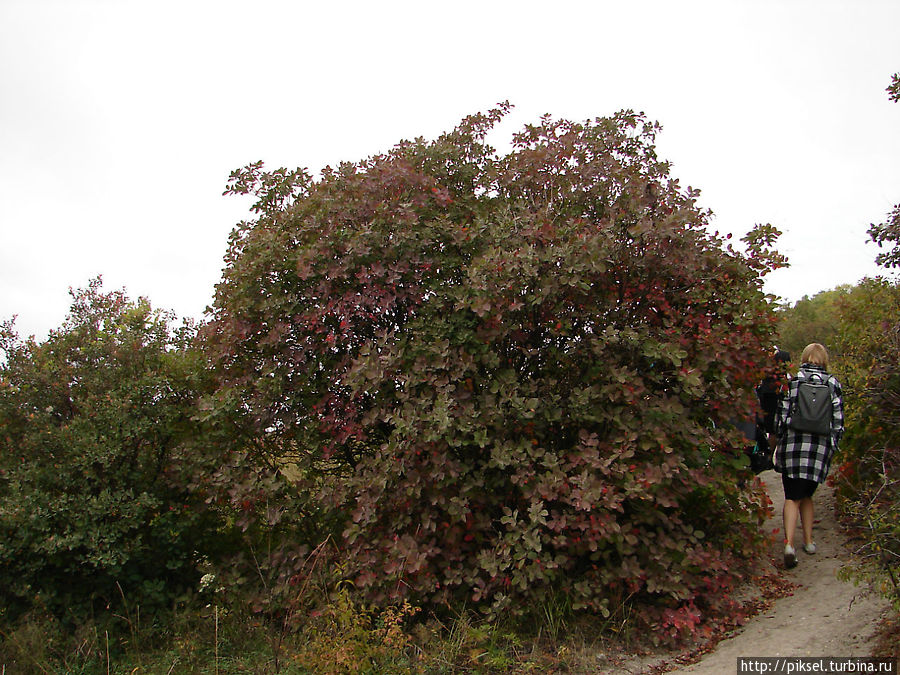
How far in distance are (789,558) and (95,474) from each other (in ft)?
16.8

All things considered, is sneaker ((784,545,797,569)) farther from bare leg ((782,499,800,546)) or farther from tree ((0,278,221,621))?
tree ((0,278,221,621))

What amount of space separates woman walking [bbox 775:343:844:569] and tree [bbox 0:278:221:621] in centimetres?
448

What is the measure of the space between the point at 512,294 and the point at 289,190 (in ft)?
7.58

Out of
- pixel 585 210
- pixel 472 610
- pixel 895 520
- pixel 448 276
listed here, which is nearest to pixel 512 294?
pixel 448 276

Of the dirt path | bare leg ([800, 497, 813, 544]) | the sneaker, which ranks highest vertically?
bare leg ([800, 497, 813, 544])

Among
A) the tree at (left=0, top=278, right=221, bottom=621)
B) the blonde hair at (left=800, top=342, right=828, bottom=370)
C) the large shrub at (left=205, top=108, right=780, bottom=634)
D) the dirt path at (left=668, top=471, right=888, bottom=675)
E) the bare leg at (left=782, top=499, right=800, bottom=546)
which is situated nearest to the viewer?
the dirt path at (left=668, top=471, right=888, bottom=675)

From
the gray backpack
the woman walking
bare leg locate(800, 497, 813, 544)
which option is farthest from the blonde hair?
bare leg locate(800, 497, 813, 544)

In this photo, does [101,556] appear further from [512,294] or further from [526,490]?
[512,294]

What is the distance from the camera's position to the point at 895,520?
3664 millimetres

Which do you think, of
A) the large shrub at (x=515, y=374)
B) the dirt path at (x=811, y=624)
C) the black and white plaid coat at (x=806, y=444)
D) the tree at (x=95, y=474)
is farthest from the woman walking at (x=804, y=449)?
the tree at (x=95, y=474)

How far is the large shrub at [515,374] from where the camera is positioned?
404 cm

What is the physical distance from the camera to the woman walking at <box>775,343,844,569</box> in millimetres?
4863

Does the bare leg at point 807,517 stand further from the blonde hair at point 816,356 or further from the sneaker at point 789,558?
the blonde hair at point 816,356

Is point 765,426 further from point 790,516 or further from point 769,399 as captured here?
point 790,516
